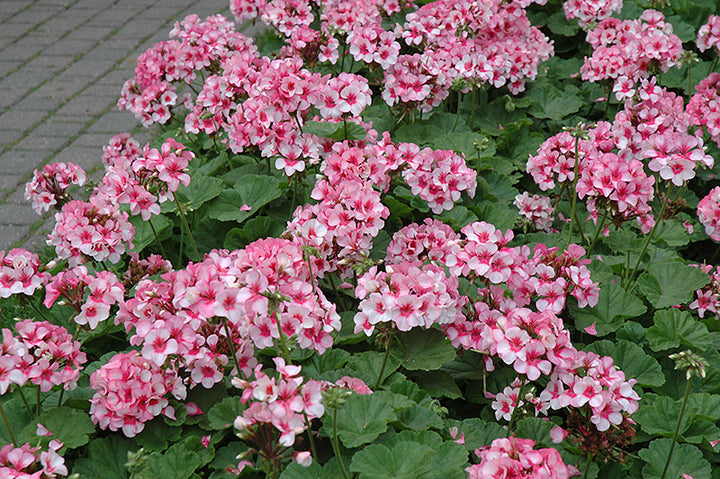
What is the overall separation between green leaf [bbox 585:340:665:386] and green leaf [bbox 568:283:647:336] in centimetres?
10

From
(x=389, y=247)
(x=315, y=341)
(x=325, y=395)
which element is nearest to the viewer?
(x=325, y=395)

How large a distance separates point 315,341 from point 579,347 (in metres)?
0.93

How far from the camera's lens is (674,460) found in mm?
2053

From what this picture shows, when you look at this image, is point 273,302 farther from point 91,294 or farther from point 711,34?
point 711,34

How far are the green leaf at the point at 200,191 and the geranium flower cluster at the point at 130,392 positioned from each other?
1.14m

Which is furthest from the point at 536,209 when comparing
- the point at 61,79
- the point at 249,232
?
the point at 61,79

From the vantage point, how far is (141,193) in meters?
2.46

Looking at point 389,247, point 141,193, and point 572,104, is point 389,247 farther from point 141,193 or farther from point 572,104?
point 572,104

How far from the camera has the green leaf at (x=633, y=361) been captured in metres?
2.30

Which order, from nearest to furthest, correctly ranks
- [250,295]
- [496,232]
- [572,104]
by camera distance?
[250,295], [496,232], [572,104]

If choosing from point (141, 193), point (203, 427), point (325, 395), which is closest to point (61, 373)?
point (203, 427)

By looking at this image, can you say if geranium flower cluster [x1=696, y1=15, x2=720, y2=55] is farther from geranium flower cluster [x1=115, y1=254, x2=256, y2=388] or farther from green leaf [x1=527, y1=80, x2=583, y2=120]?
geranium flower cluster [x1=115, y1=254, x2=256, y2=388]

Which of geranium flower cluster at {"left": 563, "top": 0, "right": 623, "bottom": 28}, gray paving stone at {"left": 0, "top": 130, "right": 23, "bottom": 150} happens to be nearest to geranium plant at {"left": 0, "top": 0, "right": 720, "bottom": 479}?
geranium flower cluster at {"left": 563, "top": 0, "right": 623, "bottom": 28}

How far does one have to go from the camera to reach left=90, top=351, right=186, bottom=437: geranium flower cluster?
6.46 feet
